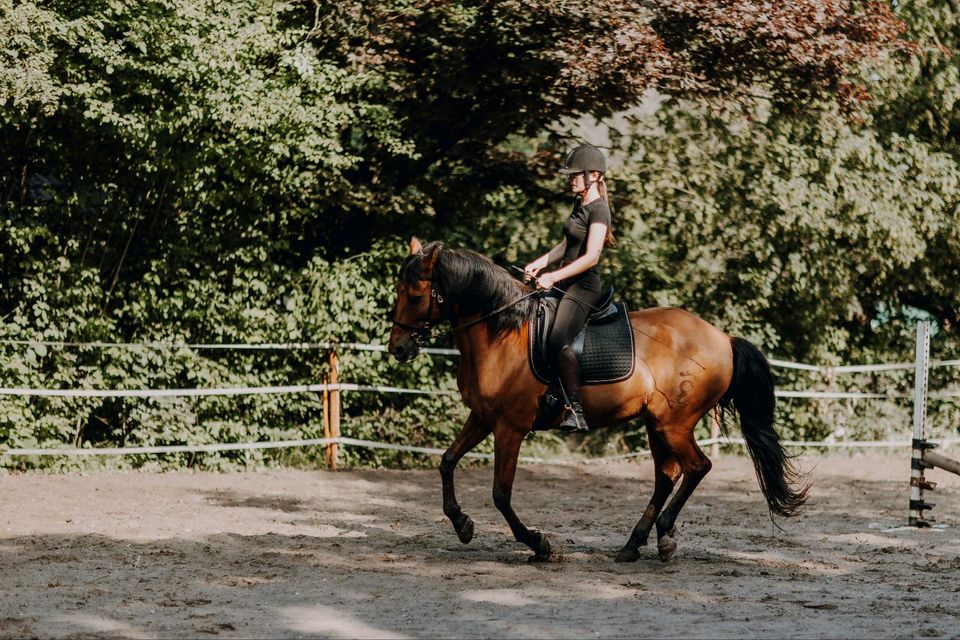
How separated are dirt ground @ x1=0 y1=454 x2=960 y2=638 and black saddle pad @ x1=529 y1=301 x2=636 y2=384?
4.17ft

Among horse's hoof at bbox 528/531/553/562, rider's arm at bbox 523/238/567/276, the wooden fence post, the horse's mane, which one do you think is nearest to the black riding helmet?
rider's arm at bbox 523/238/567/276

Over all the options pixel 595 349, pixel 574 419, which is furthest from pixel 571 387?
pixel 595 349

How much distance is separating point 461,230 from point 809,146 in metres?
5.06

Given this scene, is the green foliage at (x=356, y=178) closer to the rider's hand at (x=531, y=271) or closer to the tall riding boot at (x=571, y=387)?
the rider's hand at (x=531, y=271)

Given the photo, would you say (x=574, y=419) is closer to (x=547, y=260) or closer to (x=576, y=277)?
(x=576, y=277)

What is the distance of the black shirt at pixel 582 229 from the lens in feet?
25.1

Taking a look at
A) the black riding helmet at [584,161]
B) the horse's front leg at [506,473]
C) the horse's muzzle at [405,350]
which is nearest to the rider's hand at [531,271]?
the black riding helmet at [584,161]

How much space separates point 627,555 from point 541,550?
62cm

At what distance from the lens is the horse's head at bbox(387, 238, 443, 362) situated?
7.57 meters

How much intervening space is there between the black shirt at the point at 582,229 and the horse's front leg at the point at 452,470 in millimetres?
1176

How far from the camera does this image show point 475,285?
7.61 m

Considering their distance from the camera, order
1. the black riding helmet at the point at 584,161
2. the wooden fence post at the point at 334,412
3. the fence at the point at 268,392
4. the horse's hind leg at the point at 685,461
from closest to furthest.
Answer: the black riding helmet at the point at 584,161
the horse's hind leg at the point at 685,461
the fence at the point at 268,392
the wooden fence post at the point at 334,412

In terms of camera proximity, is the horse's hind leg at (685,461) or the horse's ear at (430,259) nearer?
the horse's ear at (430,259)

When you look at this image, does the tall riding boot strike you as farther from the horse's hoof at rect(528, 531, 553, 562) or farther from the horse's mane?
the horse's hoof at rect(528, 531, 553, 562)
